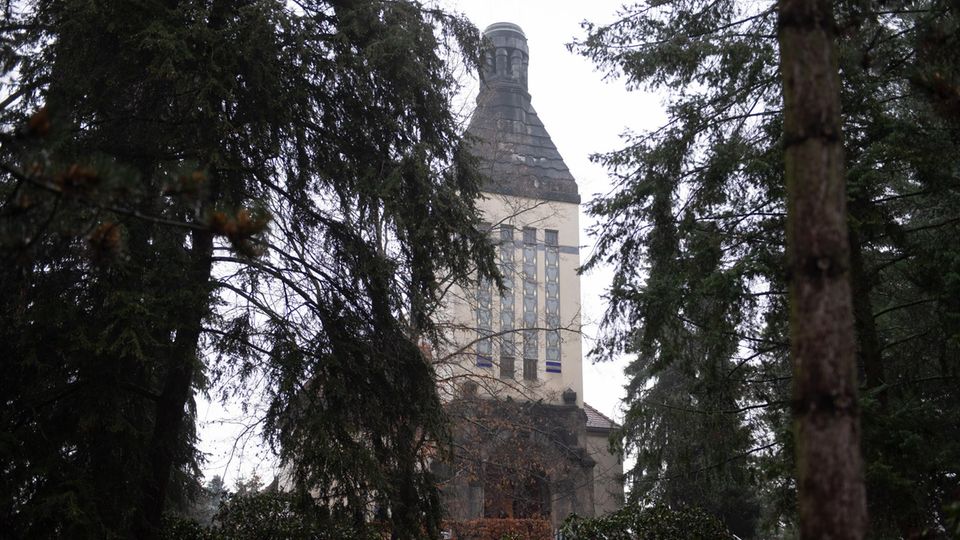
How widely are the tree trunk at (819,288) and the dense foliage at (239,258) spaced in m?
5.36

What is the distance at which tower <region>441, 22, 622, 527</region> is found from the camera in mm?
18234

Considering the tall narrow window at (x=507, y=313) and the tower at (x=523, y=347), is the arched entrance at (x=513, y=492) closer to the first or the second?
the tower at (x=523, y=347)

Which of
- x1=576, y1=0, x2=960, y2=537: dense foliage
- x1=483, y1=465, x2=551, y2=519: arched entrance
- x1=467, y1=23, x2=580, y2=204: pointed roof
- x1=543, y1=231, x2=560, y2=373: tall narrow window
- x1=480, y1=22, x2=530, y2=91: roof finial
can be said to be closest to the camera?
x1=576, y1=0, x2=960, y2=537: dense foliage

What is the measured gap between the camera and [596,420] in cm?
2898

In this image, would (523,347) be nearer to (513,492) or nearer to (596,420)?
(513,492)

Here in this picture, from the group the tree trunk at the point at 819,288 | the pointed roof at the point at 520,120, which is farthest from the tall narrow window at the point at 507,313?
the tree trunk at the point at 819,288

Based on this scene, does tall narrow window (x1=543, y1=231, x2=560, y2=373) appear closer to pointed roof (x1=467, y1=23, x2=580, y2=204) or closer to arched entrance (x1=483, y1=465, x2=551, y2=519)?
pointed roof (x1=467, y1=23, x2=580, y2=204)

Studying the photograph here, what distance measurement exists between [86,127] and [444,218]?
4.20 meters

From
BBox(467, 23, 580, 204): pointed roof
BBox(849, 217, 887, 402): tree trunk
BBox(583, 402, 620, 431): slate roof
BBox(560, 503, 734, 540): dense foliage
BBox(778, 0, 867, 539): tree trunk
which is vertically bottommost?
BBox(560, 503, 734, 540): dense foliage

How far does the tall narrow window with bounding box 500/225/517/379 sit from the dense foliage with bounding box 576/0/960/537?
567 centimetres

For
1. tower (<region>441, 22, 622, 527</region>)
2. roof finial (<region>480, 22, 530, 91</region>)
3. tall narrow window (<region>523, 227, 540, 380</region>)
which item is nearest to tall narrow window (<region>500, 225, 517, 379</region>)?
tower (<region>441, 22, 622, 527</region>)

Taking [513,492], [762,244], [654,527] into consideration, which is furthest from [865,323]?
[513,492]

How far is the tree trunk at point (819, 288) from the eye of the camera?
12.2 feet

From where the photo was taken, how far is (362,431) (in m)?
11.1
